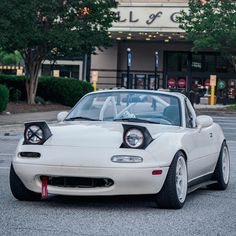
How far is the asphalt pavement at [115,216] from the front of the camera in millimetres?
6780

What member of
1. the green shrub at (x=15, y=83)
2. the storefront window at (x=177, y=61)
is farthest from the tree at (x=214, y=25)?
the storefront window at (x=177, y=61)

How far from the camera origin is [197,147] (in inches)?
348

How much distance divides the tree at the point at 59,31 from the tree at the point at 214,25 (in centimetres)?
624

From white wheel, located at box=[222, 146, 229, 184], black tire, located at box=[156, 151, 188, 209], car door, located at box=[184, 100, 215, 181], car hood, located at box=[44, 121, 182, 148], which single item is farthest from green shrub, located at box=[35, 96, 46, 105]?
black tire, located at box=[156, 151, 188, 209]

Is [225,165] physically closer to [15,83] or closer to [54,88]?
[15,83]

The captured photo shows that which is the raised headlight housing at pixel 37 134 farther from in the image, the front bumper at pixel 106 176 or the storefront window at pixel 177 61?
the storefront window at pixel 177 61

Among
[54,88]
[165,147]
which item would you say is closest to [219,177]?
[165,147]

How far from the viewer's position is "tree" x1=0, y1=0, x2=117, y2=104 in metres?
31.9

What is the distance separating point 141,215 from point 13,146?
9.78 meters

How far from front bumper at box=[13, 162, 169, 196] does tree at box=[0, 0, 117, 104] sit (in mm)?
22671

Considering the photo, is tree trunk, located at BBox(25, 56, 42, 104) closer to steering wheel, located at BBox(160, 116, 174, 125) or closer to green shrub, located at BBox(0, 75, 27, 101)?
green shrub, located at BBox(0, 75, 27, 101)

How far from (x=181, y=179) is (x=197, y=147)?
80 cm

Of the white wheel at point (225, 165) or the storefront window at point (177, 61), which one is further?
the storefront window at point (177, 61)

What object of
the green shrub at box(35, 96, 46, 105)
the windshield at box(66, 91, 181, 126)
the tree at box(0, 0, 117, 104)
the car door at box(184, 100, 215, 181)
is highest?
the tree at box(0, 0, 117, 104)
